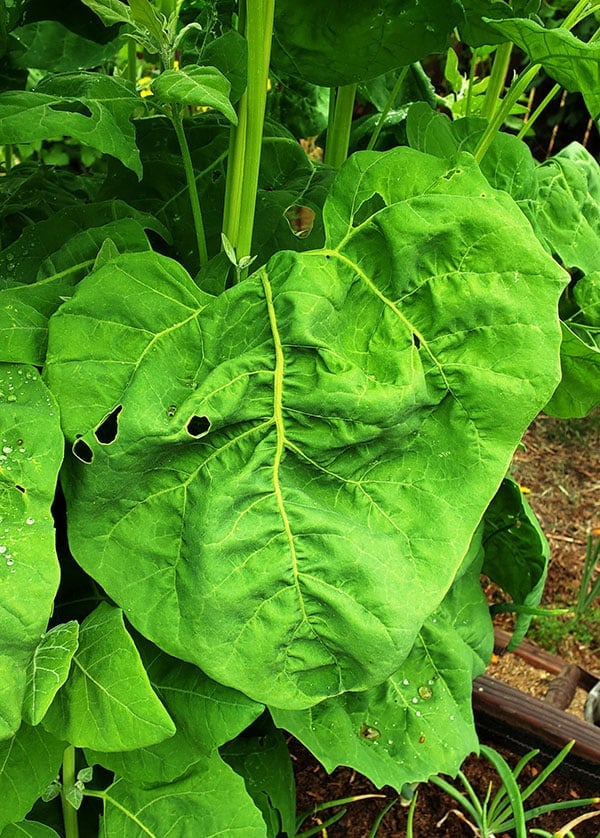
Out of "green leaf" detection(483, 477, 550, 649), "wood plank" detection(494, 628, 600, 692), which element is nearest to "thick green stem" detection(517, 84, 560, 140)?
"green leaf" detection(483, 477, 550, 649)

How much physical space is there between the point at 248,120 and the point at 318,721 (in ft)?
2.01

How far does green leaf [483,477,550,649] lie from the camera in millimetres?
1048

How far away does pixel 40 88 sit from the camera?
2.55ft

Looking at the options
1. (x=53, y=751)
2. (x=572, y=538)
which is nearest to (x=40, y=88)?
(x=53, y=751)

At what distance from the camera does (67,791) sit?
0.87 m

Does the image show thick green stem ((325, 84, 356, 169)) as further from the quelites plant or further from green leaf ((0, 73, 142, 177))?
green leaf ((0, 73, 142, 177))

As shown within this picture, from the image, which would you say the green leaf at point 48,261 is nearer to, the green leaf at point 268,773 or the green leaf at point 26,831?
the green leaf at point 26,831

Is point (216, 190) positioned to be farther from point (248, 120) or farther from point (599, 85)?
point (599, 85)

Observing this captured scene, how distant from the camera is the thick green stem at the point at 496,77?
930mm

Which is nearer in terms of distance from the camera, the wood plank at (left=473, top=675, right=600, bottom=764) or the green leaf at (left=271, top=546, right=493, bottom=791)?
the green leaf at (left=271, top=546, right=493, bottom=791)

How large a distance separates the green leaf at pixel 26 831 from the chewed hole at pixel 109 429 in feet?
1.31

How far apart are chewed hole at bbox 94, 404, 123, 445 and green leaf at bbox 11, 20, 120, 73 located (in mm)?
553

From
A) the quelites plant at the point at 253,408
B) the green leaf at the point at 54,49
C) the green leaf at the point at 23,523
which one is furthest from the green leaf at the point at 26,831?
the green leaf at the point at 54,49

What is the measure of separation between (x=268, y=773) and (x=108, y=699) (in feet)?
1.61
